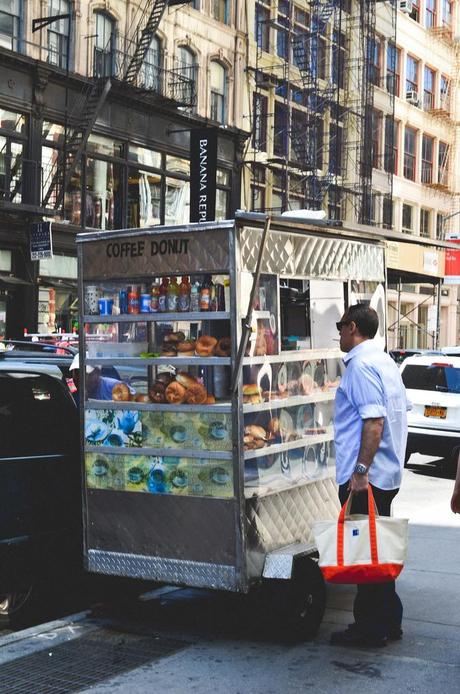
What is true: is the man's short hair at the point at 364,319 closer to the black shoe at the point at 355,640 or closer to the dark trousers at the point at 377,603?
the dark trousers at the point at 377,603

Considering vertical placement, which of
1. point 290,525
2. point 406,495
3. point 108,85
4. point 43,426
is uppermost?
point 108,85

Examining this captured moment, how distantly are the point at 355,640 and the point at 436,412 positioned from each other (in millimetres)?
8945

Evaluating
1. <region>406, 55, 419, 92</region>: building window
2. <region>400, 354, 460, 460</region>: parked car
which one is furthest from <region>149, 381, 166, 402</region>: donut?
<region>406, 55, 419, 92</region>: building window

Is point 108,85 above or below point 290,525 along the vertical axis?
above

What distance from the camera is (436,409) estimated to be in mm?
14586

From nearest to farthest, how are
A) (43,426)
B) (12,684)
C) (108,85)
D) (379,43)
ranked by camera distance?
(12,684), (43,426), (108,85), (379,43)

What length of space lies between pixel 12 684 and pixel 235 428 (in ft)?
6.06

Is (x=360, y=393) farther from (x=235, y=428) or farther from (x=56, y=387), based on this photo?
(x=56, y=387)

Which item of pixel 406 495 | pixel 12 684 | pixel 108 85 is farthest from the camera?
pixel 108 85

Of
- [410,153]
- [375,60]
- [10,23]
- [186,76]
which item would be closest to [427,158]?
[410,153]

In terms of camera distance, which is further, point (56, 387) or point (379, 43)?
point (379, 43)

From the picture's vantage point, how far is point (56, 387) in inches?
275

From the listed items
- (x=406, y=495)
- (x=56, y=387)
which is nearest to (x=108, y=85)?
(x=406, y=495)

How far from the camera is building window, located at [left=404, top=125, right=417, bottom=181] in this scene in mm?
49062
